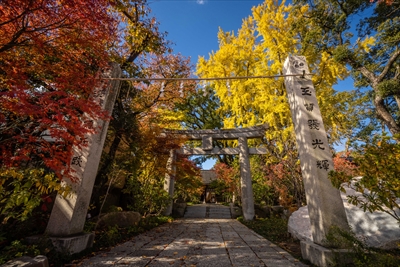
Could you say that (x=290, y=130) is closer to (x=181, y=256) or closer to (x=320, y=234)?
(x=320, y=234)

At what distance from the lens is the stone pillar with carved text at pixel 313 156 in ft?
10.8

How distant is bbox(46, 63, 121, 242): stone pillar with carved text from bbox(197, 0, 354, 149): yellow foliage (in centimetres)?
642

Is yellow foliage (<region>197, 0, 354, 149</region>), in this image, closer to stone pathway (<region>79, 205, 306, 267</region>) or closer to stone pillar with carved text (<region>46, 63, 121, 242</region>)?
stone pathway (<region>79, 205, 306, 267</region>)

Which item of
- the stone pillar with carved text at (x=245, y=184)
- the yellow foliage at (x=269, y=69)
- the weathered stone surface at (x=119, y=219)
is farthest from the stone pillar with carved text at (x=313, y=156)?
the stone pillar with carved text at (x=245, y=184)

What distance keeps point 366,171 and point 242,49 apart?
9154mm

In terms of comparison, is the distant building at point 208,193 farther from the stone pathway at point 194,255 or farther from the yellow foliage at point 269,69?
the stone pathway at point 194,255

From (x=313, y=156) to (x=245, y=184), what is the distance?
691 cm

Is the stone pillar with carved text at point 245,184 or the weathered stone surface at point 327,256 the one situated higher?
the stone pillar with carved text at point 245,184

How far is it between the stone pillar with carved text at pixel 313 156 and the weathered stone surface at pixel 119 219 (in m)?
5.26

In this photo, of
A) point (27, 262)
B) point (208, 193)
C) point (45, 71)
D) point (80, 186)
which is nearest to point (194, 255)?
point (27, 262)

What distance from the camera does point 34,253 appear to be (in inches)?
114

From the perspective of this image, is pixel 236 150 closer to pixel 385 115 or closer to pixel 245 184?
pixel 245 184

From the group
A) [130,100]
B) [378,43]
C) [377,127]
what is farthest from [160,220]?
[377,127]

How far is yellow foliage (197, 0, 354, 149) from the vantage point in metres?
7.77
